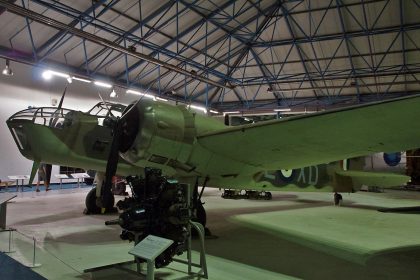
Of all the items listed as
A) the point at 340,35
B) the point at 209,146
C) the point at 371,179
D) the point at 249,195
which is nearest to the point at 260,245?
the point at 209,146

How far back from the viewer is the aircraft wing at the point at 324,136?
404cm

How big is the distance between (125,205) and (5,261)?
1924 mm

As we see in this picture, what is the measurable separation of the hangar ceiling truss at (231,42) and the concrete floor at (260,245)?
7.12m

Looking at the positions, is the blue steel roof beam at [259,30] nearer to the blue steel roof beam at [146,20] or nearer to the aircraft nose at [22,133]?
the blue steel roof beam at [146,20]

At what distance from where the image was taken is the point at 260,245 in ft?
18.9

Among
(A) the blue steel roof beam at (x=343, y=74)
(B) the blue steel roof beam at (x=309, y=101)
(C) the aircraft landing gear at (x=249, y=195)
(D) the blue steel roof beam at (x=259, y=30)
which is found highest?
(D) the blue steel roof beam at (x=259, y=30)

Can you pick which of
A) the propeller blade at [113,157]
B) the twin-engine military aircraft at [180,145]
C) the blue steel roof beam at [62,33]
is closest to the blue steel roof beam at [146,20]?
the blue steel roof beam at [62,33]

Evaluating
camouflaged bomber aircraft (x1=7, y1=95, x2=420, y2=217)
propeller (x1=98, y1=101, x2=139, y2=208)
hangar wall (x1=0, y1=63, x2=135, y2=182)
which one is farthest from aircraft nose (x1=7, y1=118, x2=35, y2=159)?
hangar wall (x1=0, y1=63, x2=135, y2=182)

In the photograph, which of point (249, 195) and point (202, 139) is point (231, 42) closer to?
point (249, 195)

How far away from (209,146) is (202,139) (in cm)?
18

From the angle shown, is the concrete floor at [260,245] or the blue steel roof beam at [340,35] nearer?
the concrete floor at [260,245]

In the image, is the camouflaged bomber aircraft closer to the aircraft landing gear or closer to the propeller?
the propeller

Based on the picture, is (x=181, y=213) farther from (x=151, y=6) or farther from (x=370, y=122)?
(x=151, y=6)

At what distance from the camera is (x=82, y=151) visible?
21.6 ft
